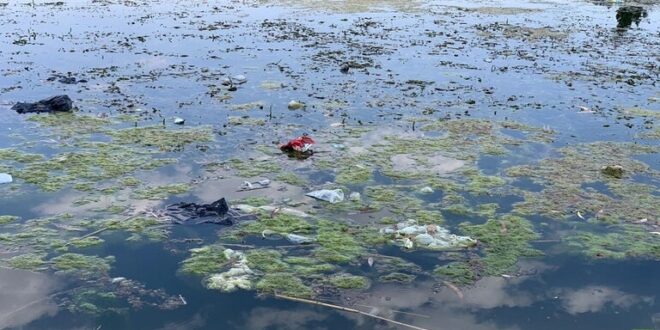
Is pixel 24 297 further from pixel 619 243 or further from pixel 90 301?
pixel 619 243

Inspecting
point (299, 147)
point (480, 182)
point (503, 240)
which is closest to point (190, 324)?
point (503, 240)

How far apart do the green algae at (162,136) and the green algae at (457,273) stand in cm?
417

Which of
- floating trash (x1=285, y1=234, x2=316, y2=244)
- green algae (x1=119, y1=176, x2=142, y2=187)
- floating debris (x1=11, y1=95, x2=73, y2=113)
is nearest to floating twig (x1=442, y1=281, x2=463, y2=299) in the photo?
floating trash (x1=285, y1=234, x2=316, y2=244)

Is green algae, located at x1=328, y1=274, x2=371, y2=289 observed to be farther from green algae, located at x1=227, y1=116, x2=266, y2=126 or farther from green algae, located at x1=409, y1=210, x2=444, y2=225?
green algae, located at x1=227, y1=116, x2=266, y2=126

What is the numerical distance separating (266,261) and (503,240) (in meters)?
2.35

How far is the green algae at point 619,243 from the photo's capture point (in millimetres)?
6039

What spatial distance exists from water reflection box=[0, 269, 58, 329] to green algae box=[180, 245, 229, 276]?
1.10 meters

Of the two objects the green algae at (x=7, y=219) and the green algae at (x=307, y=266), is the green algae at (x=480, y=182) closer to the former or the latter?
the green algae at (x=307, y=266)

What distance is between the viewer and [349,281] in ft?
17.9

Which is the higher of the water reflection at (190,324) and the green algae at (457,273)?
the green algae at (457,273)

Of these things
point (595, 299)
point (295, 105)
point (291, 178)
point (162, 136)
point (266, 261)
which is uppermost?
point (295, 105)

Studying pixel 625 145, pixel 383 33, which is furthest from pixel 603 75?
pixel 383 33

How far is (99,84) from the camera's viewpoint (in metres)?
11.3

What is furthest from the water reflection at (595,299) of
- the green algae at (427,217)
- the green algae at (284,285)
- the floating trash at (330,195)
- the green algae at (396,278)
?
the floating trash at (330,195)
